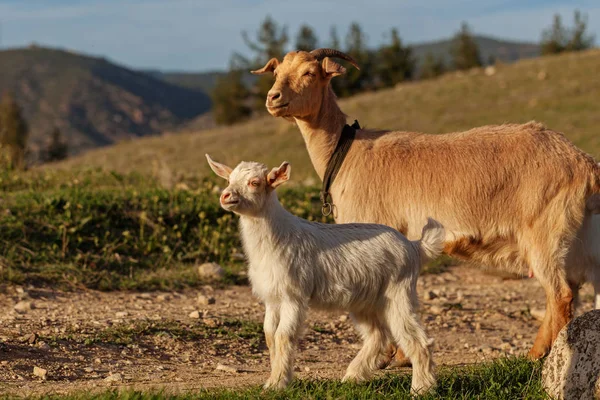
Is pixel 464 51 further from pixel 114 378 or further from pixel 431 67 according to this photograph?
pixel 114 378

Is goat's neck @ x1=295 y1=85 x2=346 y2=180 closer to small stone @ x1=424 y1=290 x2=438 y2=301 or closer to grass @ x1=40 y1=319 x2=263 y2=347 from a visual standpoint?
grass @ x1=40 y1=319 x2=263 y2=347

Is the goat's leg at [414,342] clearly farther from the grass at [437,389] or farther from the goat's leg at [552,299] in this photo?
the goat's leg at [552,299]

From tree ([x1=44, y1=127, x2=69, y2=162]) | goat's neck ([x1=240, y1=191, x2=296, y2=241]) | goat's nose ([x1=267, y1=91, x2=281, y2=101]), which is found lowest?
tree ([x1=44, y1=127, x2=69, y2=162])

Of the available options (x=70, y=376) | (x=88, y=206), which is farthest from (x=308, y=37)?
(x=70, y=376)

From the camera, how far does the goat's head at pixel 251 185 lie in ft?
16.5

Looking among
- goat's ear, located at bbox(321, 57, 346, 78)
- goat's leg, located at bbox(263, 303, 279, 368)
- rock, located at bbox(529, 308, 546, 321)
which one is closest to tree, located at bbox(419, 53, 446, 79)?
rock, located at bbox(529, 308, 546, 321)

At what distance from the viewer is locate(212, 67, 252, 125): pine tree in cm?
6366

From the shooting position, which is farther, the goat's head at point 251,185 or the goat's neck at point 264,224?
the goat's neck at point 264,224

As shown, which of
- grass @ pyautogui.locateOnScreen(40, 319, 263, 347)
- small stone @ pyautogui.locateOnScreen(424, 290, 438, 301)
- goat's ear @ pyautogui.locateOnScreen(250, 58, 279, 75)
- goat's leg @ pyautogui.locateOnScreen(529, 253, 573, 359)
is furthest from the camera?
small stone @ pyautogui.locateOnScreen(424, 290, 438, 301)

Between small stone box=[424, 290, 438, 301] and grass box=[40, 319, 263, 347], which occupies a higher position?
grass box=[40, 319, 263, 347]

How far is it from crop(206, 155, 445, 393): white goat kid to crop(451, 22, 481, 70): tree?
6362 centimetres

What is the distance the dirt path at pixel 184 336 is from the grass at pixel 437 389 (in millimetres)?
474

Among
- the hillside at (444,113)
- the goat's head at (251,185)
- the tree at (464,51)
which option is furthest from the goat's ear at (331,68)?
the tree at (464,51)

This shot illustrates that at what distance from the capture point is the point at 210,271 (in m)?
9.23
